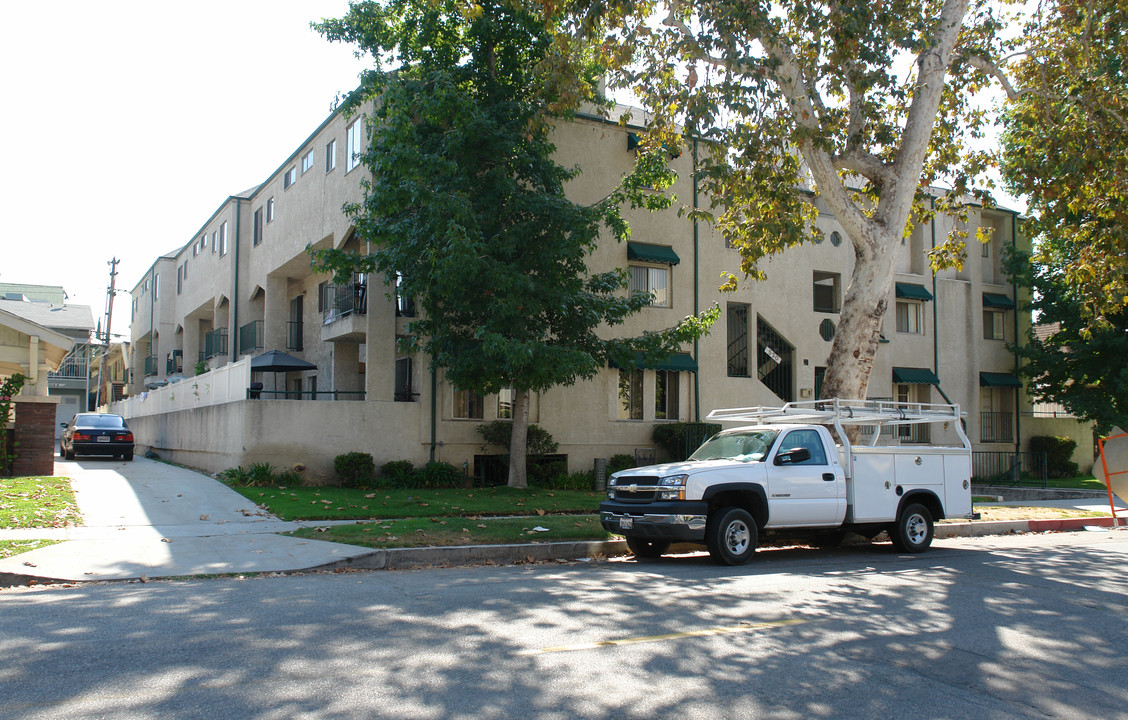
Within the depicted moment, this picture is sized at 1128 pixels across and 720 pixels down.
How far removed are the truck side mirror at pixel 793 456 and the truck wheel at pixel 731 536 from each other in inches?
35.4

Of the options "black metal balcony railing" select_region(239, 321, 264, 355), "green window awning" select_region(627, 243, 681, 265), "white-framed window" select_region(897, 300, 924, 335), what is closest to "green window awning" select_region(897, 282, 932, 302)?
"white-framed window" select_region(897, 300, 924, 335)

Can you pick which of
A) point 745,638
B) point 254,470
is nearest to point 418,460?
point 254,470

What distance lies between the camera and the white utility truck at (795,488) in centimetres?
1096

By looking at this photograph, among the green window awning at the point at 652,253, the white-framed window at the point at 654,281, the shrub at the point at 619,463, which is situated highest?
the green window awning at the point at 652,253

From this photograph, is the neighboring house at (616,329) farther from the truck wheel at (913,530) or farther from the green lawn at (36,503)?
the truck wheel at (913,530)

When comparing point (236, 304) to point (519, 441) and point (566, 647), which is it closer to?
point (519, 441)

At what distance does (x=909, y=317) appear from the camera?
28.9 metres

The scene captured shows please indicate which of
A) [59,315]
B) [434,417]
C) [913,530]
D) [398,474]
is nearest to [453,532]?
[913,530]

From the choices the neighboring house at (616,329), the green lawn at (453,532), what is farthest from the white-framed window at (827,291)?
the green lawn at (453,532)

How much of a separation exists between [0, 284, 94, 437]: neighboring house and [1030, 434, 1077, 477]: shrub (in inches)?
1923

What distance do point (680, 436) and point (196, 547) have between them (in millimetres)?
14207

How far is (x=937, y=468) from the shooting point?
42.7 ft

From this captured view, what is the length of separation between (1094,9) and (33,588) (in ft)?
63.7

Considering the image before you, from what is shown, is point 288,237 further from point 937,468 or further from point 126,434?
point 937,468
